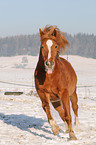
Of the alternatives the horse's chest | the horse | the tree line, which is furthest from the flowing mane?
the tree line

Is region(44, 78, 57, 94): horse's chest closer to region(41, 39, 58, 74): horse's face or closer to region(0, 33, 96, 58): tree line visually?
region(41, 39, 58, 74): horse's face

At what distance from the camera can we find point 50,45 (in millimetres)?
5473

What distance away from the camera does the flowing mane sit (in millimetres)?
5779

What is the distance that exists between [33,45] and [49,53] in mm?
114173

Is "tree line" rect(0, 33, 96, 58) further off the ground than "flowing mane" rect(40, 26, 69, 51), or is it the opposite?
"flowing mane" rect(40, 26, 69, 51)

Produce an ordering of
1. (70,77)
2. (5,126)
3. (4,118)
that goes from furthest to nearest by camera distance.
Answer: (4,118), (5,126), (70,77)

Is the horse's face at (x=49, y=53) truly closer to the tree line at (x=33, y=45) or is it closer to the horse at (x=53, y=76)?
the horse at (x=53, y=76)

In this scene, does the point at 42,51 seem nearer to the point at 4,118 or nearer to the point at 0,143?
the point at 0,143

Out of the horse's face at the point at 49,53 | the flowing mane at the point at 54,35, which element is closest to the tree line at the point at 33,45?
→ the flowing mane at the point at 54,35

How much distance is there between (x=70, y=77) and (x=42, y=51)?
158 cm

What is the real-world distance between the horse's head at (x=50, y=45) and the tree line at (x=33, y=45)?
10416cm

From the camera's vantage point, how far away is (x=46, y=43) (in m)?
5.50

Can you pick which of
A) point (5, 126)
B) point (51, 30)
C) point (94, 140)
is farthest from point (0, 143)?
point (51, 30)

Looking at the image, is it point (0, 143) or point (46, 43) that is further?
point (0, 143)
